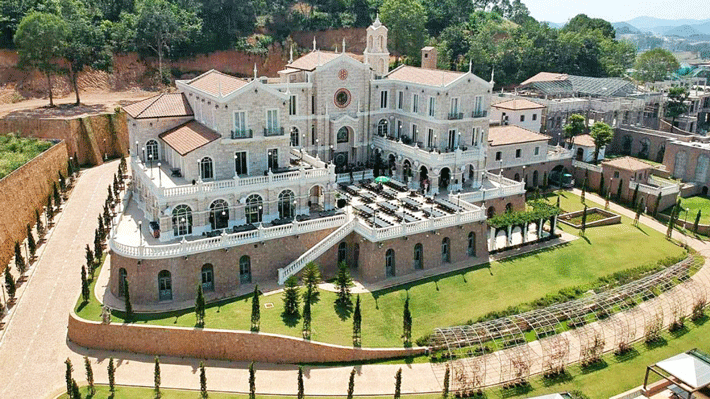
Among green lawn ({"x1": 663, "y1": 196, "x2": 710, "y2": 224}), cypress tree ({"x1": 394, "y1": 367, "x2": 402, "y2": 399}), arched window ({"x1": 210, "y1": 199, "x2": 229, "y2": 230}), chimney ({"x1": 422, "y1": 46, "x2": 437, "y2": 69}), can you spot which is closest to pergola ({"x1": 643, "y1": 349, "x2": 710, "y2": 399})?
cypress tree ({"x1": 394, "y1": 367, "x2": 402, "y2": 399})

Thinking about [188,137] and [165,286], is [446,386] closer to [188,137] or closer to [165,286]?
[165,286]

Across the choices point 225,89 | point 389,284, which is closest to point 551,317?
point 389,284

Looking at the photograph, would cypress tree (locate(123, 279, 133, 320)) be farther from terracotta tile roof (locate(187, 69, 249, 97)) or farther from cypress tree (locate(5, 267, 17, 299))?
terracotta tile roof (locate(187, 69, 249, 97))

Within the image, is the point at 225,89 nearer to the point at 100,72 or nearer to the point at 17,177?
the point at 17,177

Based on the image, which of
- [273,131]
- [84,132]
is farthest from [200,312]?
[84,132]

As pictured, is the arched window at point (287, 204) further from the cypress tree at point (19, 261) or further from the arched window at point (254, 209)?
the cypress tree at point (19, 261)
